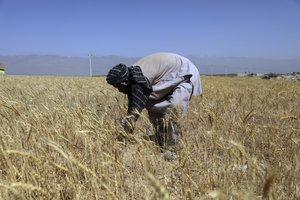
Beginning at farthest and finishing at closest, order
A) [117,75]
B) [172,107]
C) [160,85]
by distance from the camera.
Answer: [160,85], [172,107], [117,75]

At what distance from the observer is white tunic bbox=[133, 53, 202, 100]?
314 cm

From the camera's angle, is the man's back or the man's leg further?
the man's back

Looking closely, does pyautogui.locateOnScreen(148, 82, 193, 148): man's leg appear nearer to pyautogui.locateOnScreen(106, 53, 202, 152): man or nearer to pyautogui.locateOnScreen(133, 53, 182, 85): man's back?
pyautogui.locateOnScreen(106, 53, 202, 152): man

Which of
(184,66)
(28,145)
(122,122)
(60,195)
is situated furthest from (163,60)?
(60,195)

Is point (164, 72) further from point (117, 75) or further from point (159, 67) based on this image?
point (117, 75)

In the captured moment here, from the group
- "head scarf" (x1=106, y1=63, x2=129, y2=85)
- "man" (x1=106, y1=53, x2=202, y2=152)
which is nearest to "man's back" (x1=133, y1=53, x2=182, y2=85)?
"man" (x1=106, y1=53, x2=202, y2=152)

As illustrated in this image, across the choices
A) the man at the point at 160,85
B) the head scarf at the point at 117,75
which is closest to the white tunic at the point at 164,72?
the man at the point at 160,85

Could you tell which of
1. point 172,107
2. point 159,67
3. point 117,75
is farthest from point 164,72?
point 117,75

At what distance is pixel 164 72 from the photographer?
321 cm

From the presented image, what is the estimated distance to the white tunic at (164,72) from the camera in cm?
314

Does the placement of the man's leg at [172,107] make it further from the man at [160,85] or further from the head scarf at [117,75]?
the head scarf at [117,75]

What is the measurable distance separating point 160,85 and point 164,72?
147mm

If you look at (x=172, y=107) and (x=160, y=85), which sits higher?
(x=160, y=85)

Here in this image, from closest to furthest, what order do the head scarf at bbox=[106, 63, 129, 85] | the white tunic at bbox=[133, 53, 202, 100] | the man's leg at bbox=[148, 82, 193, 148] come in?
the head scarf at bbox=[106, 63, 129, 85] < the man's leg at bbox=[148, 82, 193, 148] < the white tunic at bbox=[133, 53, 202, 100]
